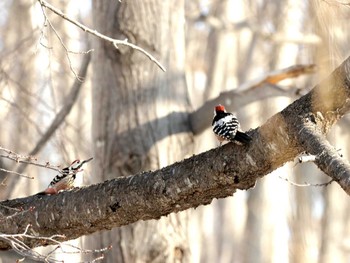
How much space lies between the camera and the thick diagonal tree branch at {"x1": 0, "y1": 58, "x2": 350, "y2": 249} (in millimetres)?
4570

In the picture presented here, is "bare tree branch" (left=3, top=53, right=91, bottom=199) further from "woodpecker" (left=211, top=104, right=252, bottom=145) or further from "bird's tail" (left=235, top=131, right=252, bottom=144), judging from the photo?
"bird's tail" (left=235, top=131, right=252, bottom=144)

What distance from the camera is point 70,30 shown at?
1505 cm

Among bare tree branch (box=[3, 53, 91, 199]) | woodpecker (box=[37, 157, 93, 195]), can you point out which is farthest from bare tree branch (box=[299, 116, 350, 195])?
bare tree branch (box=[3, 53, 91, 199])

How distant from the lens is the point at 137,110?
7.43 m

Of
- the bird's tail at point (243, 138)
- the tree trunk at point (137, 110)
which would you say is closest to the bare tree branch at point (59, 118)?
the tree trunk at point (137, 110)

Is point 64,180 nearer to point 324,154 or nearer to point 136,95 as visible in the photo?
point 136,95

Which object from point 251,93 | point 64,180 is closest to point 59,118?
point 251,93

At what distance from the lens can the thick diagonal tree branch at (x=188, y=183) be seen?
4570 millimetres

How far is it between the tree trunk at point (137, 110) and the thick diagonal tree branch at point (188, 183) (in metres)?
1.80

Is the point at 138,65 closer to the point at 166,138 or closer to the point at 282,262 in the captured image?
the point at 166,138

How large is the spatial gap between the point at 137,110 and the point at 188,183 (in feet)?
8.54

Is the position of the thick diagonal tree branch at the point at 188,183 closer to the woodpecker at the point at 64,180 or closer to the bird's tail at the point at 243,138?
the bird's tail at the point at 243,138

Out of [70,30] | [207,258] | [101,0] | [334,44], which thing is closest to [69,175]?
[101,0]

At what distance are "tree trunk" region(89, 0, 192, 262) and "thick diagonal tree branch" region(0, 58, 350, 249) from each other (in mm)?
1805
